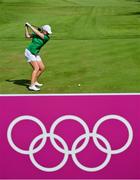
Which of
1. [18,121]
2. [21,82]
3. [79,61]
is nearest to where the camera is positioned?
[18,121]

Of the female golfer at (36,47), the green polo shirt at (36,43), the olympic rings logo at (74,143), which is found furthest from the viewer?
the green polo shirt at (36,43)

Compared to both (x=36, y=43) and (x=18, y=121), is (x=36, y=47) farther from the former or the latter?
(x=18, y=121)

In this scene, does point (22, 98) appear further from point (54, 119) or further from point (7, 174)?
point (7, 174)

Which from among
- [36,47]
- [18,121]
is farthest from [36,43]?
[18,121]

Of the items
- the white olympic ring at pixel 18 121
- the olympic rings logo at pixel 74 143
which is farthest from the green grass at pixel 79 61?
the white olympic ring at pixel 18 121

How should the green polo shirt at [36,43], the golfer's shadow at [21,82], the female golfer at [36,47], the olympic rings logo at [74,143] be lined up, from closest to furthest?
the olympic rings logo at [74,143] → the female golfer at [36,47] → the green polo shirt at [36,43] → the golfer's shadow at [21,82]

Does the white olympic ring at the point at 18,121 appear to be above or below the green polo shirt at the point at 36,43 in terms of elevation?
above

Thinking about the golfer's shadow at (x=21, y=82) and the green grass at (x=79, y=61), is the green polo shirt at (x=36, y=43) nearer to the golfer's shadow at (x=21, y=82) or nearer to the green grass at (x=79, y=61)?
the green grass at (x=79, y=61)

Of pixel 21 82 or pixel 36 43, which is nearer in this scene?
pixel 36 43

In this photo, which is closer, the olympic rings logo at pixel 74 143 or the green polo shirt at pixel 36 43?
the olympic rings logo at pixel 74 143

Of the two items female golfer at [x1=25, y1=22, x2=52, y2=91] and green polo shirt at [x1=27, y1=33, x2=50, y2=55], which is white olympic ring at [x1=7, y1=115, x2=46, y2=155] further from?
green polo shirt at [x1=27, y1=33, x2=50, y2=55]

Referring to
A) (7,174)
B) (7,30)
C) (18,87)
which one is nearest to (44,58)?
(18,87)

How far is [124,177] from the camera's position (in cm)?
722

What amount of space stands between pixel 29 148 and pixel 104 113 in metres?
1.11
